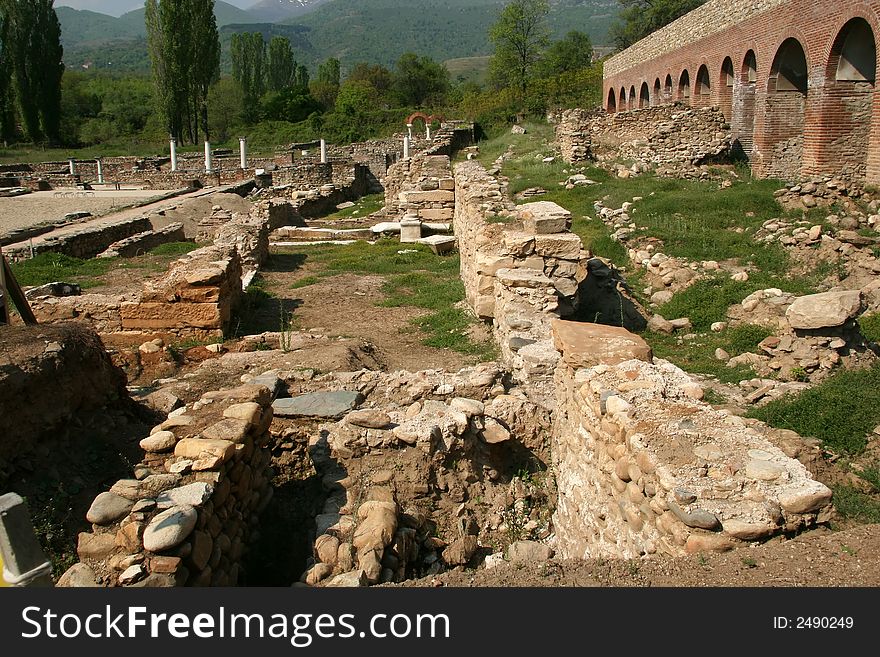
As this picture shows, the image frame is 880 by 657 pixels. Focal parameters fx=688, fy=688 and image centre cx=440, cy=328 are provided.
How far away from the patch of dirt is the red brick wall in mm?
12925

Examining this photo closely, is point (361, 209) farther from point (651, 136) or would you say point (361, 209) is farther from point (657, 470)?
point (657, 470)

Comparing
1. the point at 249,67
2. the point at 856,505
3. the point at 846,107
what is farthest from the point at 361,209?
the point at 249,67

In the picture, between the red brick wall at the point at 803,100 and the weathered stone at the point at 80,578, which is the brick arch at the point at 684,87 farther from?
the weathered stone at the point at 80,578

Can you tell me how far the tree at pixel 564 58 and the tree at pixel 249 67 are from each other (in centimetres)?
2779

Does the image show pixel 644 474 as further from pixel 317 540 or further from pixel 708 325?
pixel 708 325

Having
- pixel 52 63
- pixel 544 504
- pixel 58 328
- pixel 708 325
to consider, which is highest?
pixel 52 63

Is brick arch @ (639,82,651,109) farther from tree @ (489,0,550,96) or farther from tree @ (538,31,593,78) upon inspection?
tree @ (489,0,550,96)

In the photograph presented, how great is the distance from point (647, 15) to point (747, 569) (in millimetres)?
64500

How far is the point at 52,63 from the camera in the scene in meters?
49.1

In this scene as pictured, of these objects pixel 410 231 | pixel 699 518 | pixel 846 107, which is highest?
pixel 846 107

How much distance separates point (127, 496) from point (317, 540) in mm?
1085

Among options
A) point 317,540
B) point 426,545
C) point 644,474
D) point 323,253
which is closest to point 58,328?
point 317,540

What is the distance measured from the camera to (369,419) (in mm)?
4961

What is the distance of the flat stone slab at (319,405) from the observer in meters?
5.55
